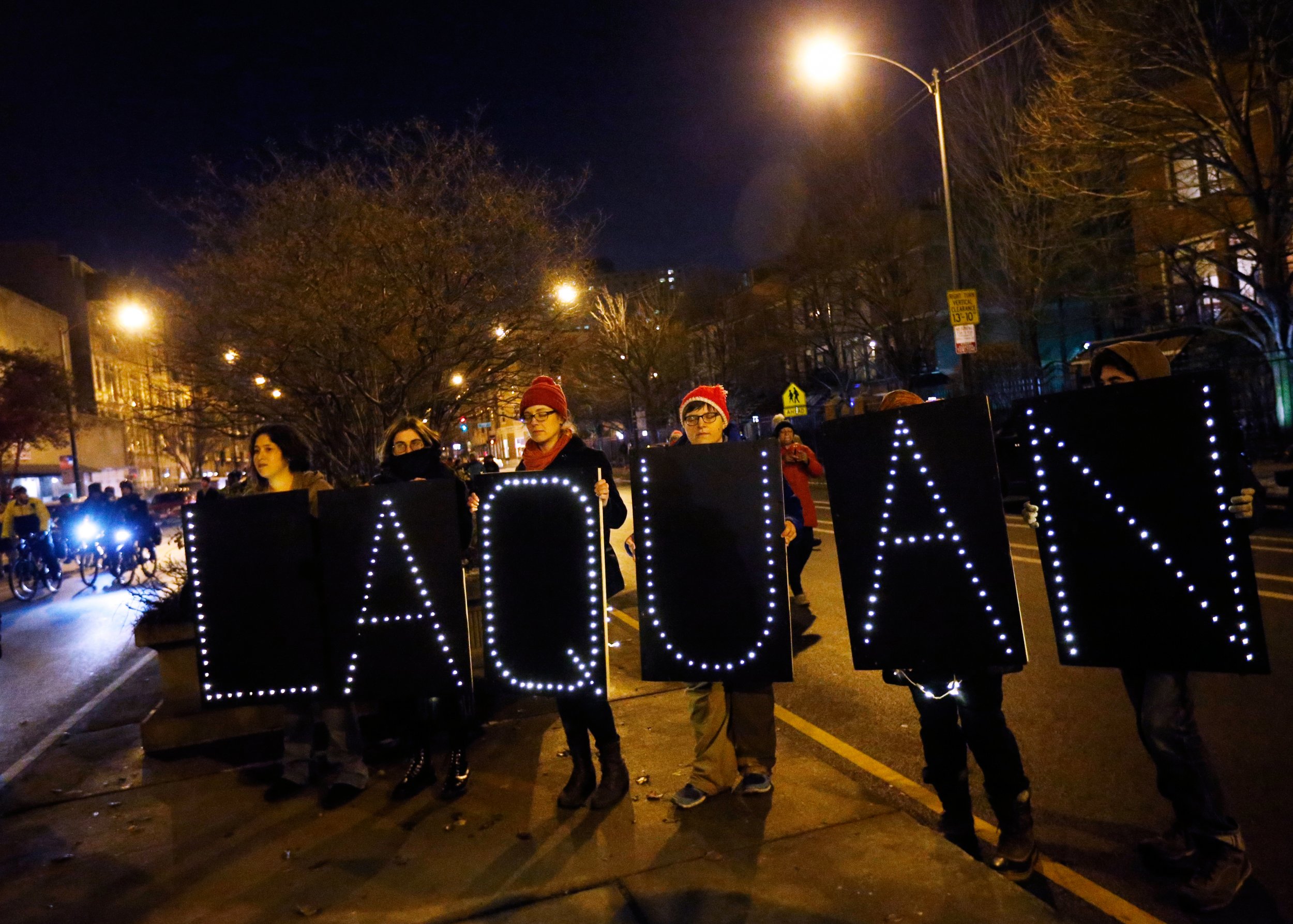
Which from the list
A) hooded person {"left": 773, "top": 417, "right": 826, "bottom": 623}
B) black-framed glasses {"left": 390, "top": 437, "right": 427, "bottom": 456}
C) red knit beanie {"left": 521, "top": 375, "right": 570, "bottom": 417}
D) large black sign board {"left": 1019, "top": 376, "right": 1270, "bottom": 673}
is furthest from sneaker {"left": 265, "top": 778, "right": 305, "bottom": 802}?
hooded person {"left": 773, "top": 417, "right": 826, "bottom": 623}

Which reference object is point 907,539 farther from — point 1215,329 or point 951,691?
point 1215,329

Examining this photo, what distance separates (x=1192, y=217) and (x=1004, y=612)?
2308 centimetres

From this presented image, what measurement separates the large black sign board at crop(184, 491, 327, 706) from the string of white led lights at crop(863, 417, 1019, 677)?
292cm

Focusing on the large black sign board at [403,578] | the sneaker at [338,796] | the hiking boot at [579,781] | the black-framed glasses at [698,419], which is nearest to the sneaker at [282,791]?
the sneaker at [338,796]

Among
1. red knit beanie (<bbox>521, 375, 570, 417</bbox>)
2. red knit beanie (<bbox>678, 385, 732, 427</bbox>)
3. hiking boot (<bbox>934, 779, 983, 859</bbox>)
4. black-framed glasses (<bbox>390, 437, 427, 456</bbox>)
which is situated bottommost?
hiking boot (<bbox>934, 779, 983, 859</bbox>)

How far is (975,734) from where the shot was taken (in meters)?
4.01

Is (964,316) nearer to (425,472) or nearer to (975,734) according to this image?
(425,472)

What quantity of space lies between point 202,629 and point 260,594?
1.38 feet

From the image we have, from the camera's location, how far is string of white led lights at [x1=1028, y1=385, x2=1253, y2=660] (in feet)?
11.5

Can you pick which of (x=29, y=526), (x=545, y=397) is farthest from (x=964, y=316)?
(x=29, y=526)

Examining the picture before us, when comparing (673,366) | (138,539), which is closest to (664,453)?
(138,539)

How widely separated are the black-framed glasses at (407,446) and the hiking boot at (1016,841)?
11.4ft

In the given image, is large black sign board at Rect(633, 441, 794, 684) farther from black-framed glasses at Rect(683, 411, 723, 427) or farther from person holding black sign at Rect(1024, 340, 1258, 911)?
person holding black sign at Rect(1024, 340, 1258, 911)

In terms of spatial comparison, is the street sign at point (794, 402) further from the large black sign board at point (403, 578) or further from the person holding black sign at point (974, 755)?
the person holding black sign at point (974, 755)
